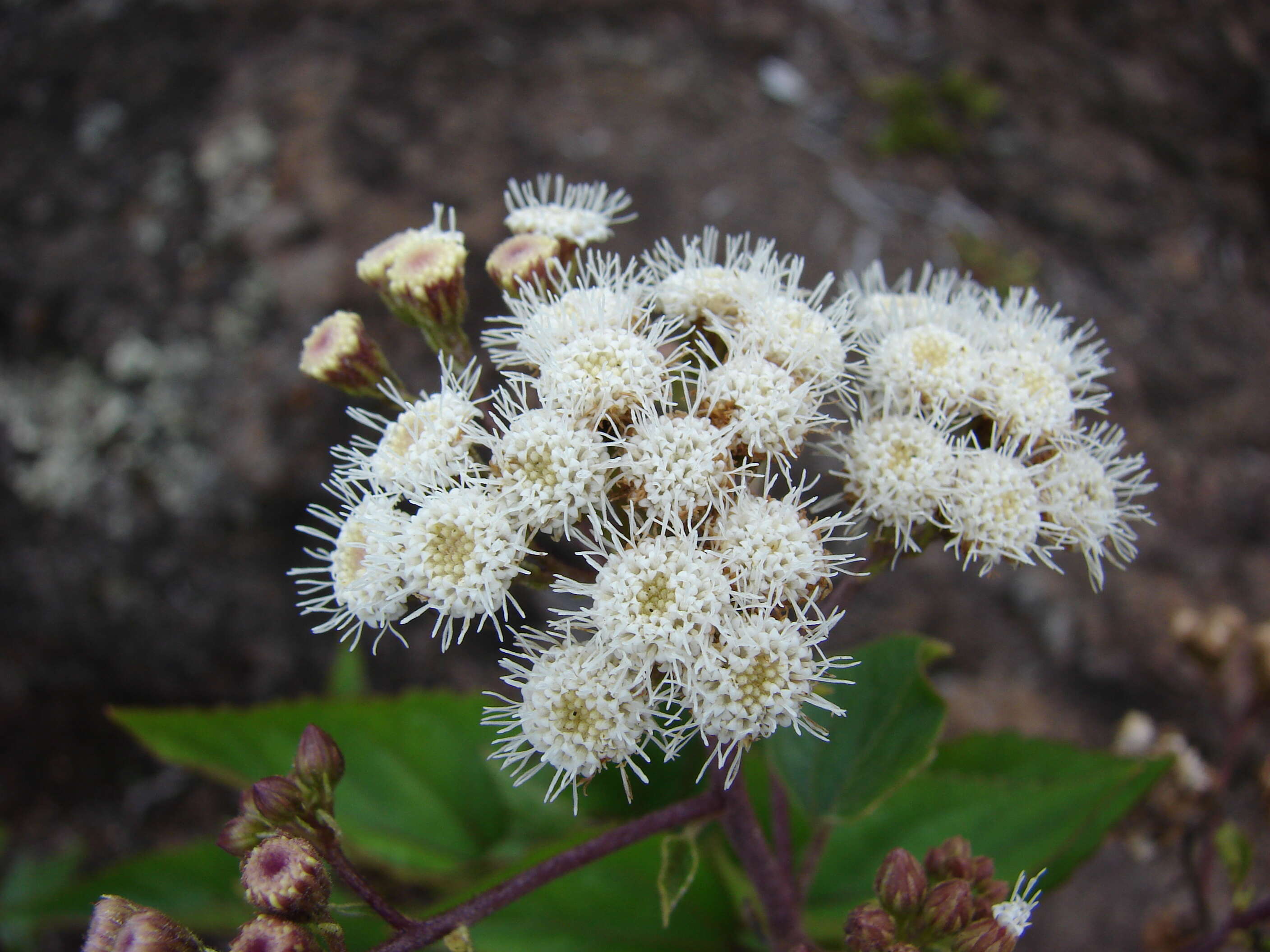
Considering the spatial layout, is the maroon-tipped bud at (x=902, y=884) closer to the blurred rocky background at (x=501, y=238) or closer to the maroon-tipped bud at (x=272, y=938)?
the maroon-tipped bud at (x=272, y=938)

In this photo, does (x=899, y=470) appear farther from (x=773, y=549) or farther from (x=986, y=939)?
(x=986, y=939)

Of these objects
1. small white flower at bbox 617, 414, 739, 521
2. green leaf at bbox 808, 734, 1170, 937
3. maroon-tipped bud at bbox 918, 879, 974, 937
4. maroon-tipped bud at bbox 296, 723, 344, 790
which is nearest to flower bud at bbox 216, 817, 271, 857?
maroon-tipped bud at bbox 296, 723, 344, 790

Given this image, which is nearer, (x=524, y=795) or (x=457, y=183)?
(x=524, y=795)

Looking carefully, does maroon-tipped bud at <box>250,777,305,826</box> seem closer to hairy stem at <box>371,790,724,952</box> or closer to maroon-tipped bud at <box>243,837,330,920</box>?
maroon-tipped bud at <box>243,837,330,920</box>

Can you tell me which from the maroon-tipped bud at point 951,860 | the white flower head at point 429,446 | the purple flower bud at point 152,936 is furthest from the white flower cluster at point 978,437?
the purple flower bud at point 152,936

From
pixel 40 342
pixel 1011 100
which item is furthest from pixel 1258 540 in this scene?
pixel 40 342

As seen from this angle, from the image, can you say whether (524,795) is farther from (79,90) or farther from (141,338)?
(79,90)
